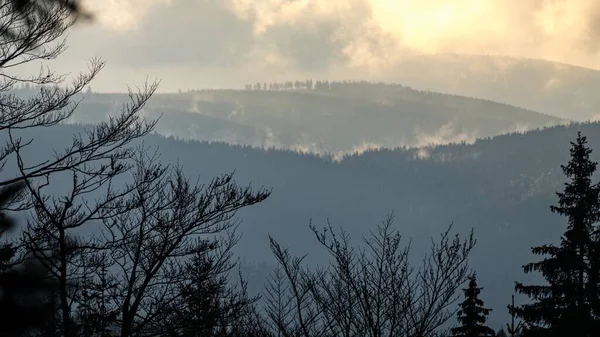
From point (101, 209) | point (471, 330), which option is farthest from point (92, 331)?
point (471, 330)

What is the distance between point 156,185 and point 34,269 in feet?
24.6

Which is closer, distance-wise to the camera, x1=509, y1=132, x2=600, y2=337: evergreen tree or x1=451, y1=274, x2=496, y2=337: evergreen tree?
x1=509, y1=132, x2=600, y2=337: evergreen tree

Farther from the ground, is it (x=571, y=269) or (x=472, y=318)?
(x=472, y=318)

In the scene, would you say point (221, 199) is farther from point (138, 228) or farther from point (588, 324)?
point (588, 324)

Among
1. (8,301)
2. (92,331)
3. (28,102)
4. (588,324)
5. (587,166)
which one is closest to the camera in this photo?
(8,301)

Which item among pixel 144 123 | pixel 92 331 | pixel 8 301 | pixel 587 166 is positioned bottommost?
pixel 8 301

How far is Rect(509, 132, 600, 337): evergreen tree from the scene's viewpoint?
19.2 meters

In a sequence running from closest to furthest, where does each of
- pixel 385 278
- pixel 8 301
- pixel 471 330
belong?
pixel 8 301 < pixel 385 278 < pixel 471 330

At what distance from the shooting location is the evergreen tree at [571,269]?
19.2 metres

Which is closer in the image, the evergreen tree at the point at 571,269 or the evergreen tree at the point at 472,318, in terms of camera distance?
the evergreen tree at the point at 571,269

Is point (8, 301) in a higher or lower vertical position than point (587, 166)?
lower

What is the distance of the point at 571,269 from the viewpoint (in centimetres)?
1933

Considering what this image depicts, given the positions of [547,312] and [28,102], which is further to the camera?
[547,312]

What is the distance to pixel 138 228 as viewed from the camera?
515 inches
